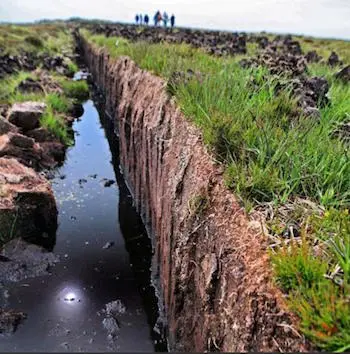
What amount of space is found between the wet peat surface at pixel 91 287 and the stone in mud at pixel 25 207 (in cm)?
30

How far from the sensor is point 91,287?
260 inches

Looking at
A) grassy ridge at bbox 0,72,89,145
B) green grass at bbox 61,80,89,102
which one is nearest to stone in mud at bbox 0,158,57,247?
grassy ridge at bbox 0,72,89,145

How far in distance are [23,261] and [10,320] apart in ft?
4.24

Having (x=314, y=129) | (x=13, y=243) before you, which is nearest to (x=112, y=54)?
(x=13, y=243)

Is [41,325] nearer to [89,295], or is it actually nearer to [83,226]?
[89,295]

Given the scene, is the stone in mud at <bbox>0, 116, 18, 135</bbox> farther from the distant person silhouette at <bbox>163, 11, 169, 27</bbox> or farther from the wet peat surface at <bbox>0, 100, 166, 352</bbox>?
the distant person silhouette at <bbox>163, 11, 169, 27</bbox>

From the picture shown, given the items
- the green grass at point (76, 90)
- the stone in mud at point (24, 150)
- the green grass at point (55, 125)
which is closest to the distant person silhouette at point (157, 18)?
the green grass at point (76, 90)

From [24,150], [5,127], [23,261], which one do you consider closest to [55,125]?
[5,127]

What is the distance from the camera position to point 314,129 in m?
4.37

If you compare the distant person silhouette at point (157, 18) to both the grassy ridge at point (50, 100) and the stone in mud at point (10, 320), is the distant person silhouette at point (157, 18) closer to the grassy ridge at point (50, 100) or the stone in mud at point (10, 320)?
the grassy ridge at point (50, 100)

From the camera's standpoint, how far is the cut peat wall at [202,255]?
2.72 meters

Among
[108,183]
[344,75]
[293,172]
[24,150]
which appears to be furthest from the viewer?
[108,183]

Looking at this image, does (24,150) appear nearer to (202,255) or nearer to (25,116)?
(25,116)

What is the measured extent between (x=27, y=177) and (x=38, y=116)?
4250mm
